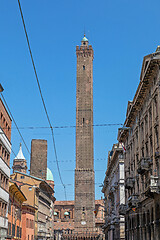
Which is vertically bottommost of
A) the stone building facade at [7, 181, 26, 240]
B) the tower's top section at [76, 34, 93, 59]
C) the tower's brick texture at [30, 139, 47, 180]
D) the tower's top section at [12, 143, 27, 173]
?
the stone building facade at [7, 181, 26, 240]

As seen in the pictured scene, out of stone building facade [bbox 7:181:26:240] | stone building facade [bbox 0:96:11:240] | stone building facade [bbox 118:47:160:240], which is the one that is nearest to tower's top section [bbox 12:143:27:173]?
stone building facade [bbox 7:181:26:240]

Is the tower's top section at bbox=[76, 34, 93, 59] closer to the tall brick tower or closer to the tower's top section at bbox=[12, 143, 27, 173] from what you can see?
the tall brick tower

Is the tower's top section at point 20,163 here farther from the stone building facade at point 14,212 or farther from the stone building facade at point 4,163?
the stone building facade at point 4,163

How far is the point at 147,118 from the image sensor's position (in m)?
30.8

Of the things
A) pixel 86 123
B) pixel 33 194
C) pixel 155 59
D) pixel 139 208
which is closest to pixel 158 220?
pixel 139 208

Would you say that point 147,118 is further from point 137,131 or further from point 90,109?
point 90,109

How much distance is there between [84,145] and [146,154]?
69946 millimetres

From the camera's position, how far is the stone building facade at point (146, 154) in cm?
2661

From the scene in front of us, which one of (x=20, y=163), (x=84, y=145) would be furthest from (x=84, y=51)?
(x=20, y=163)

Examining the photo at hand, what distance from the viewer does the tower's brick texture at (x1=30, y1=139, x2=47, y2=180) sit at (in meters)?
87.0

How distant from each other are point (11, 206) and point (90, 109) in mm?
60388

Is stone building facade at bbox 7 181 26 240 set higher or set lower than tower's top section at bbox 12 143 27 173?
lower

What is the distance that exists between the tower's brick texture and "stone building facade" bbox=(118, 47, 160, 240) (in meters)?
49.2

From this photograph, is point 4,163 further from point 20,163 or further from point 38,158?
point 20,163
